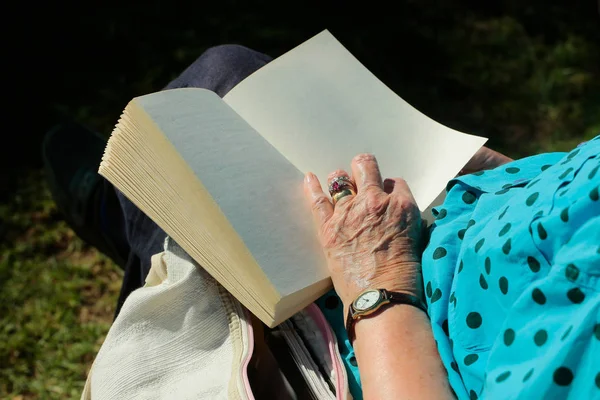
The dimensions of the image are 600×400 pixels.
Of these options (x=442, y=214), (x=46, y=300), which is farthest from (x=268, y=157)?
(x=46, y=300)

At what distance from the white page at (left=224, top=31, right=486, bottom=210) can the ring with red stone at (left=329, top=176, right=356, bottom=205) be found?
0.11ft

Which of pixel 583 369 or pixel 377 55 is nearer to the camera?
pixel 583 369

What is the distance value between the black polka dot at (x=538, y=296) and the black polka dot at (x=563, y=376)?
8 centimetres

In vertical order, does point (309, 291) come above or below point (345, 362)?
above

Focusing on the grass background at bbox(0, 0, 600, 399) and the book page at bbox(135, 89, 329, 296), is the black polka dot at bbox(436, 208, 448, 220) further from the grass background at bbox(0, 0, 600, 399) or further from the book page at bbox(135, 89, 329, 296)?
the grass background at bbox(0, 0, 600, 399)

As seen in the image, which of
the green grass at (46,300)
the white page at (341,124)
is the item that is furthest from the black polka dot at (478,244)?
the green grass at (46,300)

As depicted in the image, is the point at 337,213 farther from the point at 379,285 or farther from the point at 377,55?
the point at 377,55

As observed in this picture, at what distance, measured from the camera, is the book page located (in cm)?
92

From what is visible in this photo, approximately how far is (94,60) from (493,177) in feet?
5.32

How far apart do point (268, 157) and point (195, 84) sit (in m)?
0.32

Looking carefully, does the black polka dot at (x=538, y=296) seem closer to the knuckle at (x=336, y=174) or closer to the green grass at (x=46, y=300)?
the knuckle at (x=336, y=174)

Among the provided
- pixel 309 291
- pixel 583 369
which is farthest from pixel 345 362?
pixel 583 369

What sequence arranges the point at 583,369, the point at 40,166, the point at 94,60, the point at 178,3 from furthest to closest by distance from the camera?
the point at 178,3 < the point at 94,60 < the point at 40,166 < the point at 583,369

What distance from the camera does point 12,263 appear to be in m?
1.84
